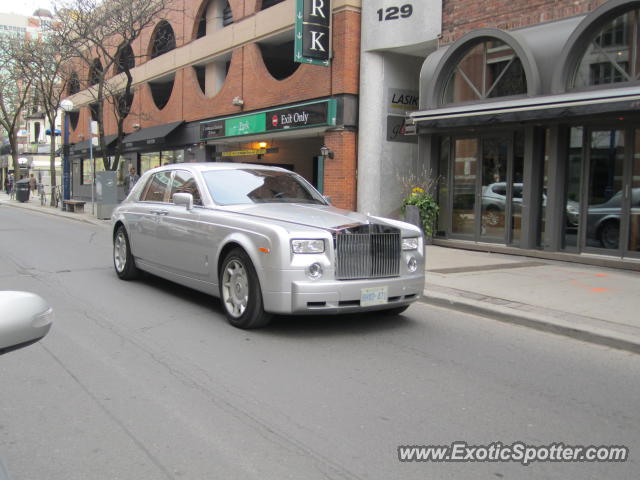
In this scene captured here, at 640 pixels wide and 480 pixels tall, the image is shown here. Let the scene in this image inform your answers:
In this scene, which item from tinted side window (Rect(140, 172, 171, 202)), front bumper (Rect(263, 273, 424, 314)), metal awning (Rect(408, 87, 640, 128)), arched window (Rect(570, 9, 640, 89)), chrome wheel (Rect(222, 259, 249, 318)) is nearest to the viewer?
front bumper (Rect(263, 273, 424, 314))

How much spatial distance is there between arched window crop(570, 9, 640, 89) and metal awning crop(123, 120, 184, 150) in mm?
18204

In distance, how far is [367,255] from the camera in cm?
604

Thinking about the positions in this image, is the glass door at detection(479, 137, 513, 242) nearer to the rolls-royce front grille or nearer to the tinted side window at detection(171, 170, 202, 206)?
the rolls-royce front grille

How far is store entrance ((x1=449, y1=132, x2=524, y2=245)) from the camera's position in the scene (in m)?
12.8

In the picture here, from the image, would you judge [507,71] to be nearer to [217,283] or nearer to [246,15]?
[217,283]

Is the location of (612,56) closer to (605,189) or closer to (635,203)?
(605,189)

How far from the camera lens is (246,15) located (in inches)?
835

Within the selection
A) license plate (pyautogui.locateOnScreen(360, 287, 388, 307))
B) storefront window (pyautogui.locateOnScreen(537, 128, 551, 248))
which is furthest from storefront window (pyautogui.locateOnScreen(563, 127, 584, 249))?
license plate (pyautogui.locateOnScreen(360, 287, 388, 307))

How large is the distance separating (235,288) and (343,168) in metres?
10.8

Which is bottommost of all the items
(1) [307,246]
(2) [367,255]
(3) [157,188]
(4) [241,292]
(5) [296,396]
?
(5) [296,396]

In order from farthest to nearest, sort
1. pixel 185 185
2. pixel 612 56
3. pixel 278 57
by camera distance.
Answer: pixel 278 57, pixel 612 56, pixel 185 185

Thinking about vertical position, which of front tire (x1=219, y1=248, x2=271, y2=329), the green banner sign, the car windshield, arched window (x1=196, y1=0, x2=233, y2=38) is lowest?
front tire (x1=219, y1=248, x2=271, y2=329)

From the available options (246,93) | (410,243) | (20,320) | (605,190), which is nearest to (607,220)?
(605,190)

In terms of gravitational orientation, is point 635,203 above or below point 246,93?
below
